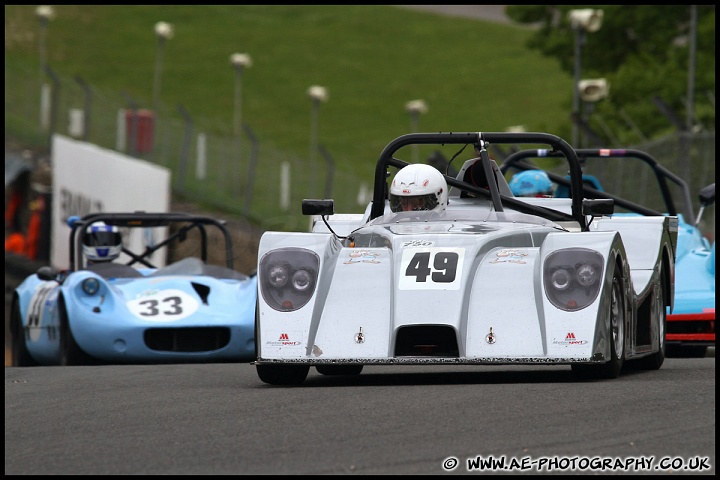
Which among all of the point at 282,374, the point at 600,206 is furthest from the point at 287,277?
the point at 600,206

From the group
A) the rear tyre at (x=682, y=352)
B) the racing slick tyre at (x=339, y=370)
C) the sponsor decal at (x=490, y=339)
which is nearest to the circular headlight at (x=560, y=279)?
the sponsor decal at (x=490, y=339)

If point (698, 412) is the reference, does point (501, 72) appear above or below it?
above

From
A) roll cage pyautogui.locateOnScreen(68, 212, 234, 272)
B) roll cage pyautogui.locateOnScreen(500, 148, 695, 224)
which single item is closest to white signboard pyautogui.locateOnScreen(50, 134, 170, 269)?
roll cage pyautogui.locateOnScreen(68, 212, 234, 272)

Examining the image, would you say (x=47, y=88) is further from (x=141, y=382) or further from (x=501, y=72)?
(x=501, y=72)

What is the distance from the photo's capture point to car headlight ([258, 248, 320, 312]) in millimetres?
7898

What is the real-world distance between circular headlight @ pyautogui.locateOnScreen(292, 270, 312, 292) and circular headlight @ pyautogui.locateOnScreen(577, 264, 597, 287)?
4.45 ft

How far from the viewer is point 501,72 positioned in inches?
3388

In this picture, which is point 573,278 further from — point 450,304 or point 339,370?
point 339,370

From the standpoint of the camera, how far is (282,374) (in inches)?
321

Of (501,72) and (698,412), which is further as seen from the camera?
(501,72)

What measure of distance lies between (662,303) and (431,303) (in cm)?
217

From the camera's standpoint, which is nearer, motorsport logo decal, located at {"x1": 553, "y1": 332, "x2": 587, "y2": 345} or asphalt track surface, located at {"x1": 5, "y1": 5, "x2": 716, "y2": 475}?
asphalt track surface, located at {"x1": 5, "y1": 5, "x2": 716, "y2": 475}

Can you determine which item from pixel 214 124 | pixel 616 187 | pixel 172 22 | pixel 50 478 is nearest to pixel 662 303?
pixel 50 478

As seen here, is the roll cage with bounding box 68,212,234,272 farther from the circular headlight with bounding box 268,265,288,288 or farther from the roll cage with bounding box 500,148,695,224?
the circular headlight with bounding box 268,265,288,288
